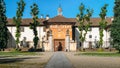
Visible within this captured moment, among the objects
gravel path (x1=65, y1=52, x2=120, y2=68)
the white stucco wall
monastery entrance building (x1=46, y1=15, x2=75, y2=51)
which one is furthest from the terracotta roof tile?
gravel path (x1=65, y1=52, x2=120, y2=68)

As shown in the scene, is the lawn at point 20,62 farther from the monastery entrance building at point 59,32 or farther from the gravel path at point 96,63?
the monastery entrance building at point 59,32

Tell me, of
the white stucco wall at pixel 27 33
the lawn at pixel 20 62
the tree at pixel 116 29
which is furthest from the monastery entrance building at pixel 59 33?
the lawn at pixel 20 62

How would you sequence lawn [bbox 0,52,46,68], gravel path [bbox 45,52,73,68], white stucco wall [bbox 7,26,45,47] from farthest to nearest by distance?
white stucco wall [bbox 7,26,45,47] → lawn [bbox 0,52,46,68] → gravel path [bbox 45,52,73,68]

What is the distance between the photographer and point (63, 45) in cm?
8194

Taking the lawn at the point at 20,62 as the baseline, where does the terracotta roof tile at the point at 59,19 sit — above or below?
above

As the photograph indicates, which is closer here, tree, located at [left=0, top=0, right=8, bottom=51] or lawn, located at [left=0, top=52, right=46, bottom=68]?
lawn, located at [left=0, top=52, right=46, bottom=68]

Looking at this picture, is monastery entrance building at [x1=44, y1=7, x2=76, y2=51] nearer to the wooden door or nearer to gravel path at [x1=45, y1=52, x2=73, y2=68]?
the wooden door

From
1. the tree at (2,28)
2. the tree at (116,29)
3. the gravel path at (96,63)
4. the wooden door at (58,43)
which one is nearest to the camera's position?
the gravel path at (96,63)

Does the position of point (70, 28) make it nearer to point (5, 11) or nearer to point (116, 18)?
point (5, 11)

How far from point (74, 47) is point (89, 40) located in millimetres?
15625

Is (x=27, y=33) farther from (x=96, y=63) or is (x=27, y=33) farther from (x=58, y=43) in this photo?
(x=96, y=63)

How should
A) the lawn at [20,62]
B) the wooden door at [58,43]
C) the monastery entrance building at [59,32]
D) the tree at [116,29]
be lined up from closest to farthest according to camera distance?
the lawn at [20,62]
the tree at [116,29]
the wooden door at [58,43]
the monastery entrance building at [59,32]

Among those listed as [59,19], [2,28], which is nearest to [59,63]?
[2,28]

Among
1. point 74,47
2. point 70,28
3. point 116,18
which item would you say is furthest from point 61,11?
point 116,18
